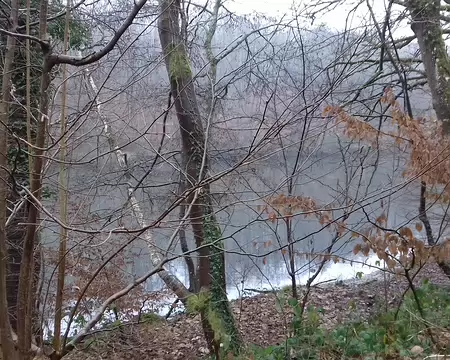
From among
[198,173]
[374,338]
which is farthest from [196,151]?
[374,338]

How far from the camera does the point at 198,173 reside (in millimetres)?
4992

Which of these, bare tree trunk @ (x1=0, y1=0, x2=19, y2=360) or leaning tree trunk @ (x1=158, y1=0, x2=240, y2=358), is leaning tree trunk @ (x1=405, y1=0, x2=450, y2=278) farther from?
bare tree trunk @ (x1=0, y1=0, x2=19, y2=360)

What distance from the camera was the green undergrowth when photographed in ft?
12.2

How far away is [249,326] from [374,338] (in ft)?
12.1

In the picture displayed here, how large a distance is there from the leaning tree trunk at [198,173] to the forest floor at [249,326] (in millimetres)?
515

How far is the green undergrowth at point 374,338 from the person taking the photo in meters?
3.73

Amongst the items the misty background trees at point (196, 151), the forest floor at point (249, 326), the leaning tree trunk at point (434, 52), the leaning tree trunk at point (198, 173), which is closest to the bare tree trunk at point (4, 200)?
the misty background trees at point (196, 151)

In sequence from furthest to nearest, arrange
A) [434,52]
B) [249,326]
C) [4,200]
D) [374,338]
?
[249,326]
[434,52]
[374,338]
[4,200]

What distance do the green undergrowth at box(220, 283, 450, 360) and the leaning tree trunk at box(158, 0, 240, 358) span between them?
1.86 ft

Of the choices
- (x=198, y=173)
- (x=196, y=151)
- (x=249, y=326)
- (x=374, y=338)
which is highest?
(x=196, y=151)

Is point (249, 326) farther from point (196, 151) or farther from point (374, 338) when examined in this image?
point (374, 338)

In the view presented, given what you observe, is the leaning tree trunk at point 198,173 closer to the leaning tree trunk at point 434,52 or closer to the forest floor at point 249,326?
the forest floor at point 249,326

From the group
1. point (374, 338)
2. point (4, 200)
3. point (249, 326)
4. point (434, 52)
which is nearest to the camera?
point (4, 200)

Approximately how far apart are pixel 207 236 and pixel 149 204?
1504mm
